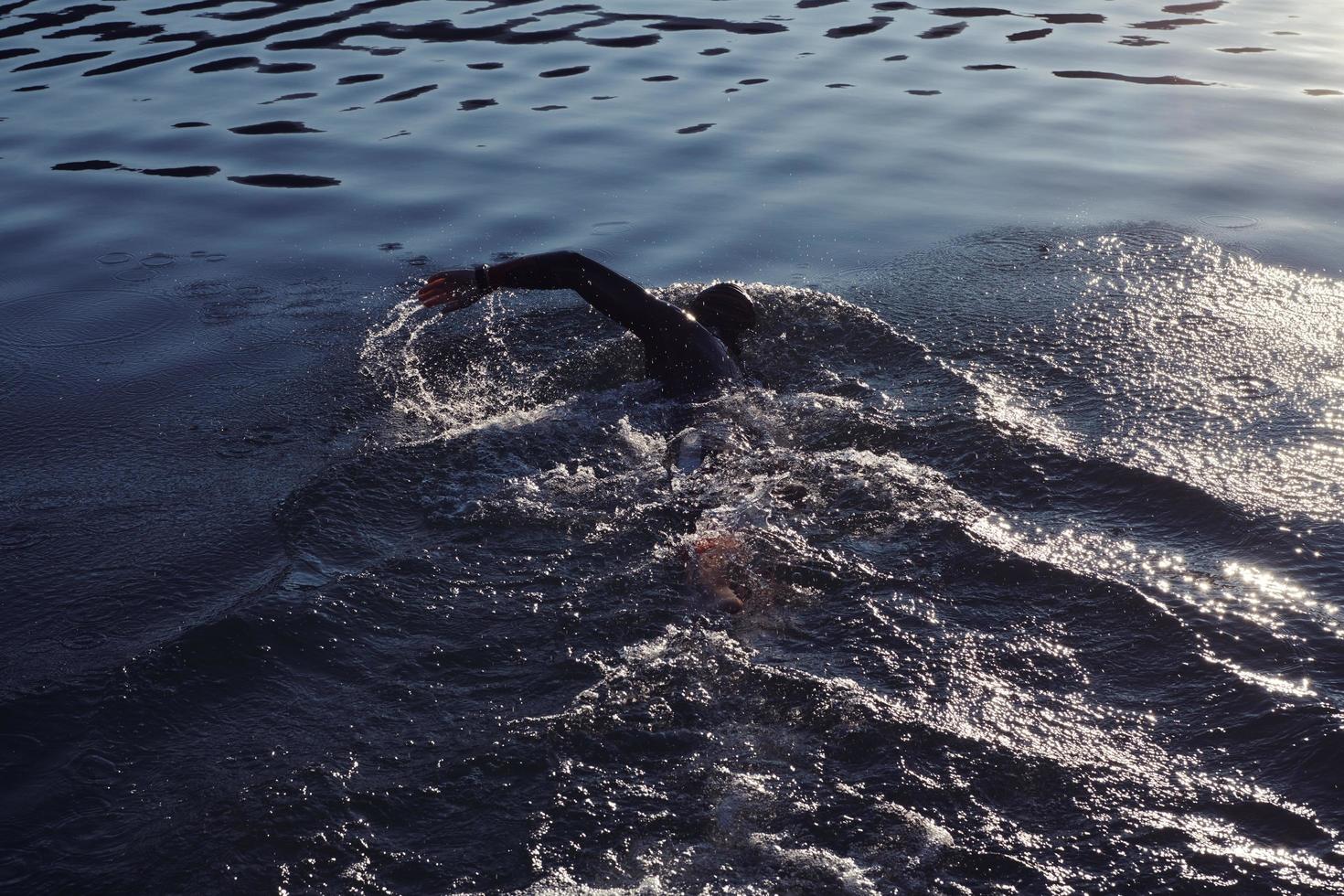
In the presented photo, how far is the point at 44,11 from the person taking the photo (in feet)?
52.1

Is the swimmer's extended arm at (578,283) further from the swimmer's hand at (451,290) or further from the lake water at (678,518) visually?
the lake water at (678,518)

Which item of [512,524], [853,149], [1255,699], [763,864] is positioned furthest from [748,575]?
[853,149]

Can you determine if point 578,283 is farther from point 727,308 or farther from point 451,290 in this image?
point 727,308

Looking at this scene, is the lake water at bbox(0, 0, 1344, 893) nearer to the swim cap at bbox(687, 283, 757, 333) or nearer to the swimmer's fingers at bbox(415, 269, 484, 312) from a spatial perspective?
the swim cap at bbox(687, 283, 757, 333)

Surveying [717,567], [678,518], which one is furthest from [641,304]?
[717,567]

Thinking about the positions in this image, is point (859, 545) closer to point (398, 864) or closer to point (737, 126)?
point (398, 864)

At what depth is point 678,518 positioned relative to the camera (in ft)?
16.4

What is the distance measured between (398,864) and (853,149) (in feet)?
27.9

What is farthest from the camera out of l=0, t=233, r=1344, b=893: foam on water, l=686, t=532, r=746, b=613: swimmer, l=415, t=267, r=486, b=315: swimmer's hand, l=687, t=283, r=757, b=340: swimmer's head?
l=687, t=283, r=757, b=340: swimmer's head

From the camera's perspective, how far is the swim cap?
6.35 metres

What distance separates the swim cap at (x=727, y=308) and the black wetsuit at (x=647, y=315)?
0.18 metres

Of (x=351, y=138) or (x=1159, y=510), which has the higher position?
(x=351, y=138)

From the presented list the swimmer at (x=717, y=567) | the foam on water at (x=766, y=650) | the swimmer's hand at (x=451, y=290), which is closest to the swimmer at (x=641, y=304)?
the swimmer's hand at (x=451, y=290)

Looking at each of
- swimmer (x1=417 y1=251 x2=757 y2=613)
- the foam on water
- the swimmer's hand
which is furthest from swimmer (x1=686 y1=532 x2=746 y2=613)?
the swimmer's hand
